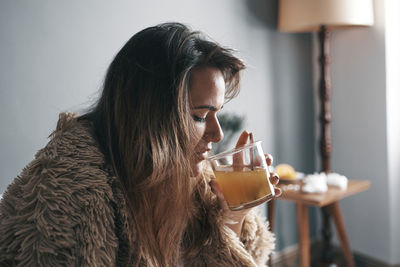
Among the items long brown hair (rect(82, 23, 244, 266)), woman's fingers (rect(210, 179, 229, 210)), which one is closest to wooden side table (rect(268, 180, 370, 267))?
woman's fingers (rect(210, 179, 229, 210))

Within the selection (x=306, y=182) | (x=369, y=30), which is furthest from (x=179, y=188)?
(x=369, y=30)

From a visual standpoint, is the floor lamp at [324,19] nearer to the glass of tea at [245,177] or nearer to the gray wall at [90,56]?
the gray wall at [90,56]

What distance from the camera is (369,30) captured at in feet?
6.20

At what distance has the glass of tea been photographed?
0.79m

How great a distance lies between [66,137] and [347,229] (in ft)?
6.15

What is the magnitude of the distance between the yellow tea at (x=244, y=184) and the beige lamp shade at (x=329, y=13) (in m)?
1.13

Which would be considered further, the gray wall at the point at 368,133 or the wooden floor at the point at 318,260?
the wooden floor at the point at 318,260

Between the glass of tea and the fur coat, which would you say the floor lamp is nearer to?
the glass of tea

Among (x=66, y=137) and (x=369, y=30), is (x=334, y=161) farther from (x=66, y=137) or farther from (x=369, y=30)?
(x=66, y=137)

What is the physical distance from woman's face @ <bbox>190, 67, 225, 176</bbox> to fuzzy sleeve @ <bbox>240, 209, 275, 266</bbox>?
0.92 feet

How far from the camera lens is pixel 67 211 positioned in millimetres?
648

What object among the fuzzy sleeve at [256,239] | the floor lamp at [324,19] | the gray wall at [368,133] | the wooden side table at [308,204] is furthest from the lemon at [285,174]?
the fuzzy sleeve at [256,239]

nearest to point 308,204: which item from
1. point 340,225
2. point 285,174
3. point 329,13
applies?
point 285,174

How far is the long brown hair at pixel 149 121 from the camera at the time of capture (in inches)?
29.6
